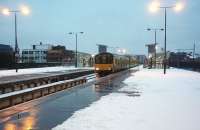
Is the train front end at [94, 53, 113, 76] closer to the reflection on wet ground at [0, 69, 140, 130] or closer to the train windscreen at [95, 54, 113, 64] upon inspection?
the train windscreen at [95, 54, 113, 64]

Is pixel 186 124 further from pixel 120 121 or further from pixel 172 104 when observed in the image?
pixel 172 104

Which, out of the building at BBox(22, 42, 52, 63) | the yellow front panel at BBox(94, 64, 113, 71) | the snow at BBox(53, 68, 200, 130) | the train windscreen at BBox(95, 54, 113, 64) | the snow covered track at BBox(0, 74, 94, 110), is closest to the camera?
the snow at BBox(53, 68, 200, 130)

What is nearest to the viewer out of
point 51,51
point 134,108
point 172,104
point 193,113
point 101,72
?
point 193,113

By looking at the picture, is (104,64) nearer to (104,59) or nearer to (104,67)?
(104,67)

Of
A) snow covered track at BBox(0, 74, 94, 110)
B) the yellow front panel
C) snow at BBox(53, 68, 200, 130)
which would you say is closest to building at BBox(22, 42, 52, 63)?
the yellow front panel

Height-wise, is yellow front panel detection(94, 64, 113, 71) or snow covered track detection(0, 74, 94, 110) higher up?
yellow front panel detection(94, 64, 113, 71)

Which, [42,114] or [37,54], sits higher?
[37,54]

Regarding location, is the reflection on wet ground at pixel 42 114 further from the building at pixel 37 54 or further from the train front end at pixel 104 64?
the building at pixel 37 54

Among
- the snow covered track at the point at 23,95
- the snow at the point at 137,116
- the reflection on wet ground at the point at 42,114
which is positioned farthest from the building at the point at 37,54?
the snow at the point at 137,116

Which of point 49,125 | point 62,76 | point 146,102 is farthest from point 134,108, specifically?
point 62,76

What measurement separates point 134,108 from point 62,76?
2376 cm

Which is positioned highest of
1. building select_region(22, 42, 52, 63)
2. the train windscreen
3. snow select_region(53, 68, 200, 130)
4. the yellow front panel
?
building select_region(22, 42, 52, 63)

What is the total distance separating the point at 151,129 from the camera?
30.5 feet

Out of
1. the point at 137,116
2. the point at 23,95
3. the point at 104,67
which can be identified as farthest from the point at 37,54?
the point at 137,116
